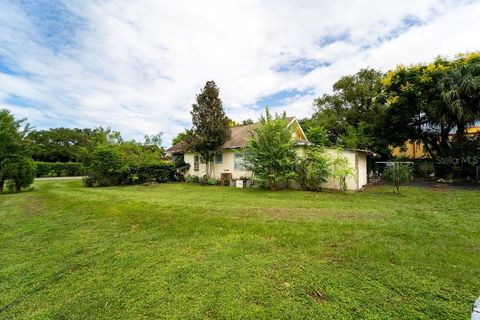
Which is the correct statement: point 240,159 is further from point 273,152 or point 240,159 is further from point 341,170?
point 341,170

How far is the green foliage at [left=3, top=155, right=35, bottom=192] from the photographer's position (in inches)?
483

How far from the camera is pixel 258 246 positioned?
399 centimetres

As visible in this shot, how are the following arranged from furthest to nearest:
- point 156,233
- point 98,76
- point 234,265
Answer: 1. point 98,76
2. point 156,233
3. point 234,265

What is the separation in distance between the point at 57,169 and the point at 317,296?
3686cm

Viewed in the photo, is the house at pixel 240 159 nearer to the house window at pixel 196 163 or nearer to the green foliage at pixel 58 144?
the house window at pixel 196 163

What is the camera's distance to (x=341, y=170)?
446 inches

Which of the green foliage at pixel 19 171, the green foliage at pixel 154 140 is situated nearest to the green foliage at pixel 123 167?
the green foliage at pixel 19 171

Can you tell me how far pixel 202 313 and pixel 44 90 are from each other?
65.6 ft

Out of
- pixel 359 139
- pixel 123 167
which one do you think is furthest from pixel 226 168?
pixel 359 139

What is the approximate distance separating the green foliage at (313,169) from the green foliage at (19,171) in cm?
1578

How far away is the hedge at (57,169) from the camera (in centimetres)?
2753

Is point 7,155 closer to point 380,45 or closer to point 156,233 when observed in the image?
point 156,233

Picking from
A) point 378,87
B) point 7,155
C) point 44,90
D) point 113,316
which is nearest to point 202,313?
point 113,316

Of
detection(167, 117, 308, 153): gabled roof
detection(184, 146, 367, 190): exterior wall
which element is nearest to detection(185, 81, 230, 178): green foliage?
detection(167, 117, 308, 153): gabled roof
